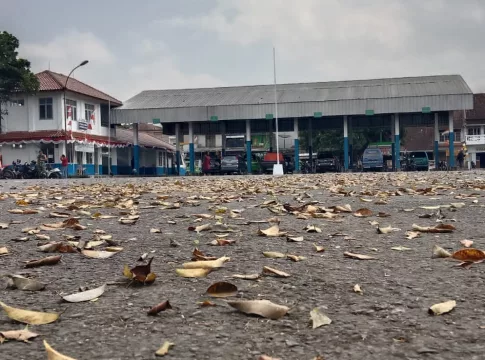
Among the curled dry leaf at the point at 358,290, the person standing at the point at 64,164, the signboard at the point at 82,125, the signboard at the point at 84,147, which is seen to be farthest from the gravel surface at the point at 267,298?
the signboard at the point at 82,125

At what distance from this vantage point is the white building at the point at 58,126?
40906 millimetres

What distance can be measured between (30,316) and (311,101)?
4114cm

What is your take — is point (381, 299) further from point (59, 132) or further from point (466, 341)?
point (59, 132)

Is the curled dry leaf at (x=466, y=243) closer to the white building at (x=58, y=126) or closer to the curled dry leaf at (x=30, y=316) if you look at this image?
the curled dry leaf at (x=30, y=316)

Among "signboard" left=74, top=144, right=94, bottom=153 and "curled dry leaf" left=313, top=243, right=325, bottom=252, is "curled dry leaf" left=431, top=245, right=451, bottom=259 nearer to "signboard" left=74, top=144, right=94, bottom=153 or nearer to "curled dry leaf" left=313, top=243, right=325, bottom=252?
"curled dry leaf" left=313, top=243, right=325, bottom=252

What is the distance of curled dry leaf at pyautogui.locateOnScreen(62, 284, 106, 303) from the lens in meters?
2.59

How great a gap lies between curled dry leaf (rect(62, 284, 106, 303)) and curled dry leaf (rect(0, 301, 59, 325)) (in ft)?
0.86

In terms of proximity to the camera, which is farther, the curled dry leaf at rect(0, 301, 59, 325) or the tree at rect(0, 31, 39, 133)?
the tree at rect(0, 31, 39, 133)

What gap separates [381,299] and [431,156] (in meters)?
71.8

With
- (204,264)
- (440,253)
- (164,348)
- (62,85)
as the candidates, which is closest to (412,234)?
(440,253)

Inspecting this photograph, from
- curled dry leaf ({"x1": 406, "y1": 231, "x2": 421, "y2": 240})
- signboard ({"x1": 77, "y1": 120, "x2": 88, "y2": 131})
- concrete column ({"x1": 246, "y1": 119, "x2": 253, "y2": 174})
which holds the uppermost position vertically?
signboard ({"x1": 77, "y1": 120, "x2": 88, "y2": 131})

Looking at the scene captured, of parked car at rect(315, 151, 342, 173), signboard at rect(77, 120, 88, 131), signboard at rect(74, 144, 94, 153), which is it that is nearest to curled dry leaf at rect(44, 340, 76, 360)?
parked car at rect(315, 151, 342, 173)

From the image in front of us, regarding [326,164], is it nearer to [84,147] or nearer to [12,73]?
[84,147]

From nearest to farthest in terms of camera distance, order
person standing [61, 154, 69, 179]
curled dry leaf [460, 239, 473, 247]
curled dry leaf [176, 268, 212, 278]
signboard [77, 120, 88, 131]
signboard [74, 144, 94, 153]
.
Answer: curled dry leaf [176, 268, 212, 278] < curled dry leaf [460, 239, 473, 247] < person standing [61, 154, 69, 179] < signboard [74, 144, 94, 153] < signboard [77, 120, 88, 131]
